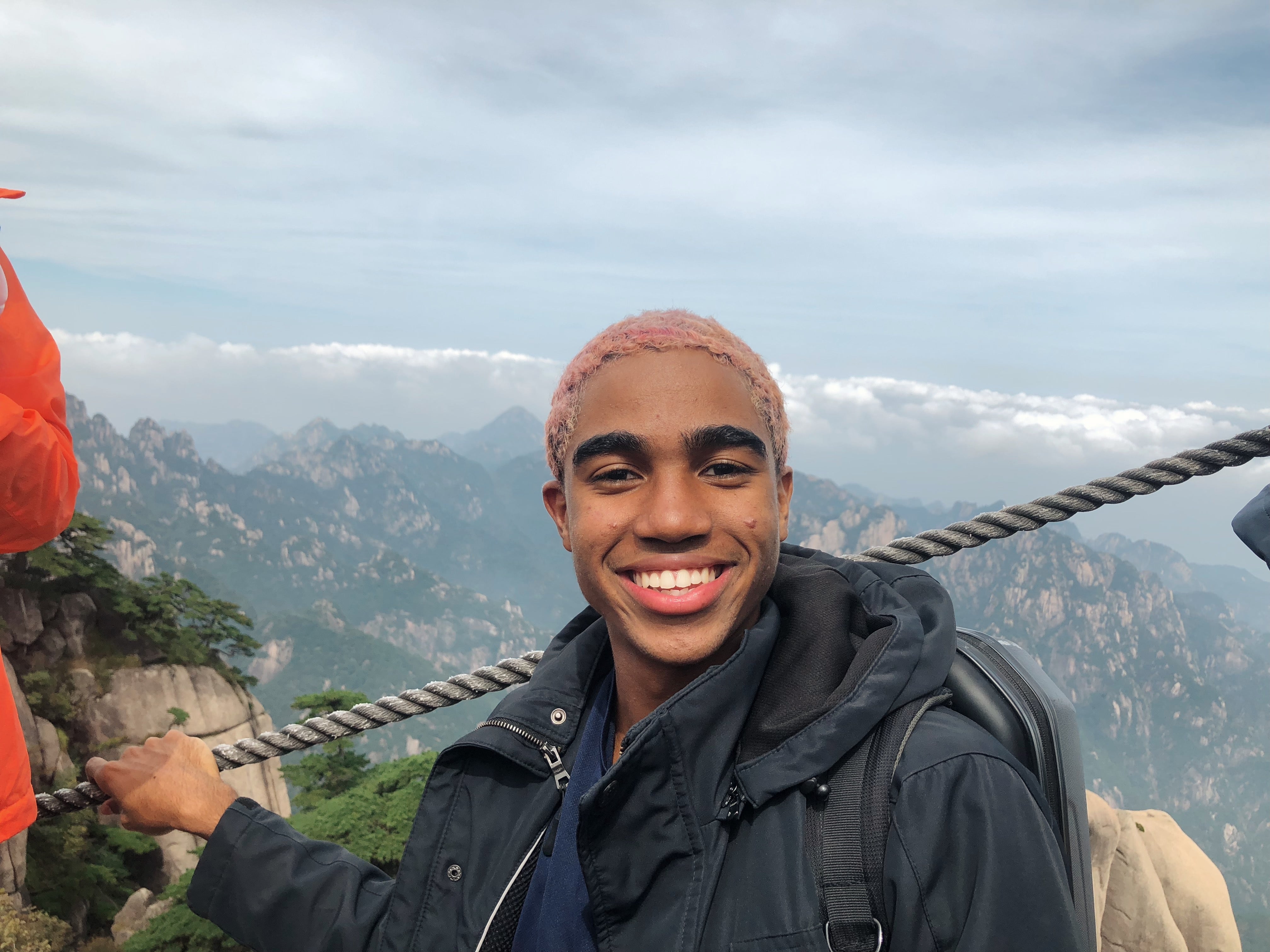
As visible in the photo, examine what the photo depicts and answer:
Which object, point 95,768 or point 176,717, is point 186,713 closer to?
point 176,717

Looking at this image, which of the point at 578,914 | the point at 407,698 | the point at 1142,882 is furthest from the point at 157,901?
the point at 578,914

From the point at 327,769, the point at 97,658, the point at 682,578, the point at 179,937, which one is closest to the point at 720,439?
the point at 682,578

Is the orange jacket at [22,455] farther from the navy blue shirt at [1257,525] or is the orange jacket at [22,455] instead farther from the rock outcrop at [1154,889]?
the rock outcrop at [1154,889]

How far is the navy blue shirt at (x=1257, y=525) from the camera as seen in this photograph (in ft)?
8.81

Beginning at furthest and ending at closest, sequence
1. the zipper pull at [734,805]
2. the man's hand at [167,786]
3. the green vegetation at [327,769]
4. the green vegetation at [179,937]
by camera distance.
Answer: the green vegetation at [327,769] → the green vegetation at [179,937] → the man's hand at [167,786] → the zipper pull at [734,805]

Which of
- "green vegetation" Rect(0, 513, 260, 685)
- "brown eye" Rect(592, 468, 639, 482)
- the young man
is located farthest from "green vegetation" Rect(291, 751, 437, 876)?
"brown eye" Rect(592, 468, 639, 482)

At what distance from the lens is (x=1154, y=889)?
1970 cm

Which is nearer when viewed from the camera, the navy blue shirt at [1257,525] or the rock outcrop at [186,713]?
the navy blue shirt at [1257,525]

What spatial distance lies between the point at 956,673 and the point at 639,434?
3.00ft

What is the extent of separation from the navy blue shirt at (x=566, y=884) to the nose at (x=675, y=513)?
0.59 m

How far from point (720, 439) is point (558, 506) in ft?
1.93

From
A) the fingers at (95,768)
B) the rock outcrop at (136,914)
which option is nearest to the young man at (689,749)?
the fingers at (95,768)

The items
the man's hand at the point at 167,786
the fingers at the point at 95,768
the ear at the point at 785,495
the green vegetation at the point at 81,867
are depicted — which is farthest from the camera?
the green vegetation at the point at 81,867

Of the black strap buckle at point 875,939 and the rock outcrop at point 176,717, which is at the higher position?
the black strap buckle at point 875,939
